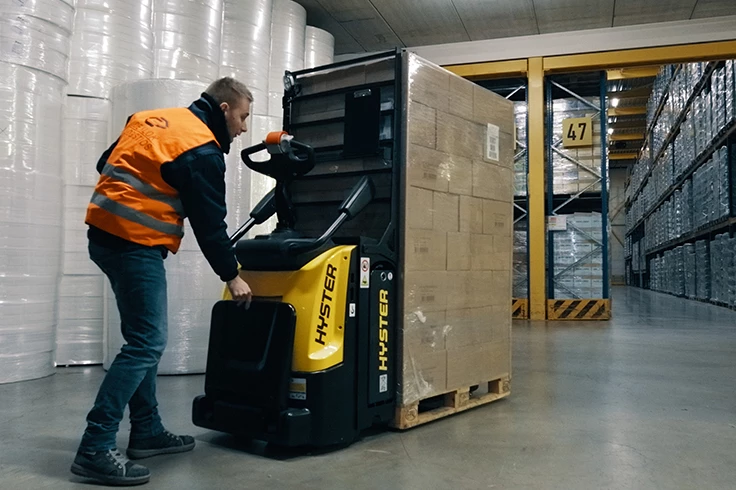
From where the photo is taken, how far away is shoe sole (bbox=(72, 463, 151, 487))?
2107 millimetres

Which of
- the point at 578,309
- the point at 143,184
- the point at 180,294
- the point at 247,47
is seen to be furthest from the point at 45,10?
the point at 578,309

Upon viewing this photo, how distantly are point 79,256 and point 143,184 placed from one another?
2.84 meters

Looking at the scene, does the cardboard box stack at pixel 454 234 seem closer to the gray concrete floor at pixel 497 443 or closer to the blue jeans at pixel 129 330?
the gray concrete floor at pixel 497 443

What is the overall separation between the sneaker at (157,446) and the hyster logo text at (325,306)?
2.41 feet

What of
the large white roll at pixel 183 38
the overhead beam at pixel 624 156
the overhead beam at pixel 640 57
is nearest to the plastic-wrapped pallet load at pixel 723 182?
the overhead beam at pixel 640 57

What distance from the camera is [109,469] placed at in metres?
2.12

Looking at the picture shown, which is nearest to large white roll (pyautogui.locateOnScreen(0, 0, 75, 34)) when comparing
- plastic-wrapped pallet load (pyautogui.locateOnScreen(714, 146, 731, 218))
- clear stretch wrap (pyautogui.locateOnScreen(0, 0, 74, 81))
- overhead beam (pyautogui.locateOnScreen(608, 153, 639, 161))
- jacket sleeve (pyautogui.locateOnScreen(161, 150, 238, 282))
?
clear stretch wrap (pyautogui.locateOnScreen(0, 0, 74, 81))

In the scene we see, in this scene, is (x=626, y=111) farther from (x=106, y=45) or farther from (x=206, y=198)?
(x=206, y=198)

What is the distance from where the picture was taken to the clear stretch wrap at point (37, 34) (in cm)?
402

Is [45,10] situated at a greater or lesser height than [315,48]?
lesser

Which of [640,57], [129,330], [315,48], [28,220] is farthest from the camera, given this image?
[640,57]

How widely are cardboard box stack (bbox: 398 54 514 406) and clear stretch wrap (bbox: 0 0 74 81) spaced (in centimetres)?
282

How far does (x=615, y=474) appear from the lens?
2281 millimetres

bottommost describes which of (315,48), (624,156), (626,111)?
(315,48)
